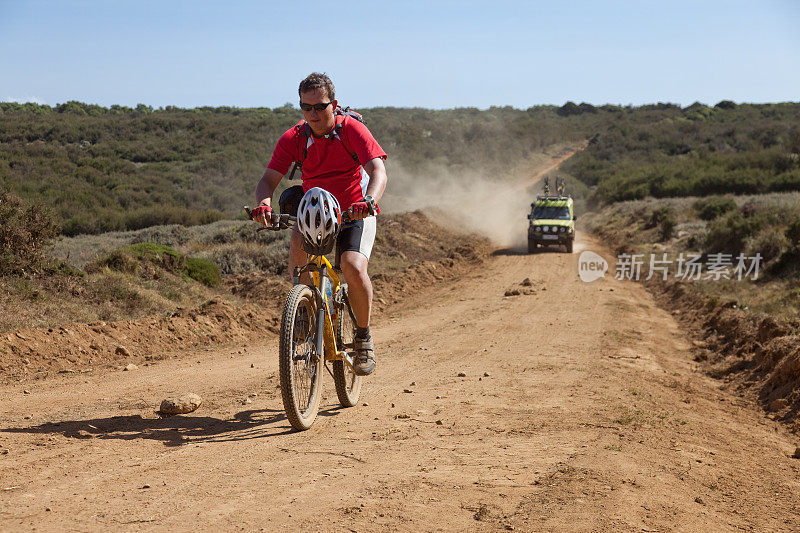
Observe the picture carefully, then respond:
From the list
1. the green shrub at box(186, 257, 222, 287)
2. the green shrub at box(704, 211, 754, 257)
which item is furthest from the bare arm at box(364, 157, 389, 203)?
the green shrub at box(704, 211, 754, 257)

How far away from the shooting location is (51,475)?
3.95 m

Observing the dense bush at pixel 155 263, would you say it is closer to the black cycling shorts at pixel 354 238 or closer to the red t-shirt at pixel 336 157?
the red t-shirt at pixel 336 157

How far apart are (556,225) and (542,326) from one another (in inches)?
567

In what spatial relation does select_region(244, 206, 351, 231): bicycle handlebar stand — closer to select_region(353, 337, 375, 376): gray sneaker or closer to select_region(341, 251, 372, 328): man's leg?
select_region(341, 251, 372, 328): man's leg

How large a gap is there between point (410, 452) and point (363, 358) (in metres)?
1.22

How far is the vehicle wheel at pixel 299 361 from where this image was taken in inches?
187

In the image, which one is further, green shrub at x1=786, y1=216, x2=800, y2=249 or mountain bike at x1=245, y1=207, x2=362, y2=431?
green shrub at x1=786, y1=216, x2=800, y2=249

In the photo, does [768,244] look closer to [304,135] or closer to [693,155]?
[304,135]

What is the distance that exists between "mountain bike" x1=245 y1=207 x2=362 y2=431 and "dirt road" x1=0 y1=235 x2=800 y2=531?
27 centimetres

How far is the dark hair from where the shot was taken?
5230 mm

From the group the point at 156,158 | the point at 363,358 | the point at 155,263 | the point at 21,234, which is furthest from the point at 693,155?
the point at 363,358

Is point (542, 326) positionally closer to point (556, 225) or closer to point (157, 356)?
point (157, 356)

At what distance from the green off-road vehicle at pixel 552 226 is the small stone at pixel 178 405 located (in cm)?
2130

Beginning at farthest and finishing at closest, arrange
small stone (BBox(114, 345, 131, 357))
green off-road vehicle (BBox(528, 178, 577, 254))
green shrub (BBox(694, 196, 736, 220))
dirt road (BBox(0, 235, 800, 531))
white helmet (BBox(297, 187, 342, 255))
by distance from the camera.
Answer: green shrub (BBox(694, 196, 736, 220)) < green off-road vehicle (BBox(528, 178, 577, 254)) < small stone (BBox(114, 345, 131, 357)) < white helmet (BBox(297, 187, 342, 255)) < dirt road (BBox(0, 235, 800, 531))
